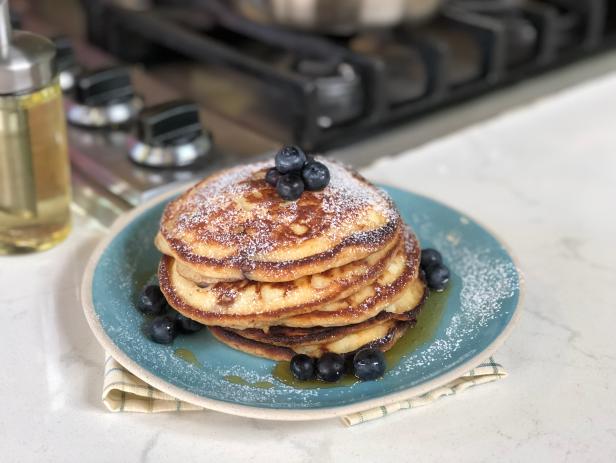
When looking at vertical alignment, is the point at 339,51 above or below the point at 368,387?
above

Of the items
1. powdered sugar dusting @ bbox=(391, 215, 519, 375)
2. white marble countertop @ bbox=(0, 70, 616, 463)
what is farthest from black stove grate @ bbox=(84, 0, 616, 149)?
powdered sugar dusting @ bbox=(391, 215, 519, 375)

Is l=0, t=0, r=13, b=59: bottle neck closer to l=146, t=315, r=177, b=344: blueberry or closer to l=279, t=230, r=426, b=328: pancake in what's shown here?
l=146, t=315, r=177, b=344: blueberry

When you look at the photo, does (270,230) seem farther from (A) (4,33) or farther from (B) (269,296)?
(A) (4,33)

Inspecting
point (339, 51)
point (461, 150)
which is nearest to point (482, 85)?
point (461, 150)

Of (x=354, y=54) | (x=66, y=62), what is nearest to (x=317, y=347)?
(x=354, y=54)

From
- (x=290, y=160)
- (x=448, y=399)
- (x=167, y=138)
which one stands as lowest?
(x=448, y=399)

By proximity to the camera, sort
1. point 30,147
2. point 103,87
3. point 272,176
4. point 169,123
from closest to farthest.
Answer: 1. point 272,176
2. point 30,147
3. point 169,123
4. point 103,87

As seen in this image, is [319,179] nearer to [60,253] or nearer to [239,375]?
[239,375]

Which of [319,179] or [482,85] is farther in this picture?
[482,85]
